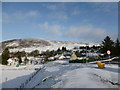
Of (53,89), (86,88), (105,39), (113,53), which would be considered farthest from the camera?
(105,39)

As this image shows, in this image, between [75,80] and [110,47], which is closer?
[75,80]

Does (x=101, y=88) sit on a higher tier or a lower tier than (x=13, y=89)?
higher

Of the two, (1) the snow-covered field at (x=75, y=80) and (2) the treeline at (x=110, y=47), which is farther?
(2) the treeline at (x=110, y=47)

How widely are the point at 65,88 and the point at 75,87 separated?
2.27ft

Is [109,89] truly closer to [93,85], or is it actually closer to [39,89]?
[93,85]

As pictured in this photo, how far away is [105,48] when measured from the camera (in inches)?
2458

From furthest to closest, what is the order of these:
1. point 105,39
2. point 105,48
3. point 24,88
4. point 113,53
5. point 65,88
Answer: point 105,39 → point 105,48 → point 113,53 → point 24,88 → point 65,88

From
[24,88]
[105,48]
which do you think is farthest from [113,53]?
[24,88]

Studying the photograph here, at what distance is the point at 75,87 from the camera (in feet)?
32.2

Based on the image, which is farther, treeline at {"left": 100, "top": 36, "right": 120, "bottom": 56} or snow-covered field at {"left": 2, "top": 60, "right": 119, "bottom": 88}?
treeline at {"left": 100, "top": 36, "right": 120, "bottom": 56}

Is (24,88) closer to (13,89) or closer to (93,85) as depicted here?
(13,89)

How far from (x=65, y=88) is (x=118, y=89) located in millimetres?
3326

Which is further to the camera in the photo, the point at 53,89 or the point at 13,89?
the point at 13,89

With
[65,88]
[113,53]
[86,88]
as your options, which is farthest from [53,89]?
[113,53]
